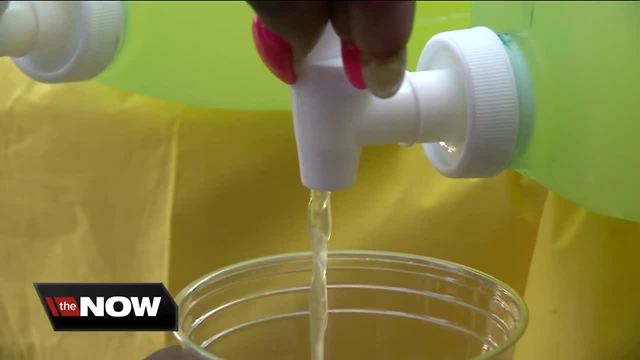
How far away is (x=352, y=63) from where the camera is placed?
36 centimetres

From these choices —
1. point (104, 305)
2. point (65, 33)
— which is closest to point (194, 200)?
point (104, 305)

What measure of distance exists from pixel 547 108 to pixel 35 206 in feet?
1.29

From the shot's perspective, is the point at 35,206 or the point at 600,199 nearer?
the point at 600,199

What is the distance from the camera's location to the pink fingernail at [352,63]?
1.17ft

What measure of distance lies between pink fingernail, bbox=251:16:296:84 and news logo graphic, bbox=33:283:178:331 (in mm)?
246

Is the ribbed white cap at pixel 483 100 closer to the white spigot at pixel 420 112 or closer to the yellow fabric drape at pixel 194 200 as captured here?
the white spigot at pixel 420 112

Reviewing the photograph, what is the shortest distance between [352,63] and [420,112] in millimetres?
72

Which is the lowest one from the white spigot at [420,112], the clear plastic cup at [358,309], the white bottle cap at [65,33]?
the clear plastic cup at [358,309]

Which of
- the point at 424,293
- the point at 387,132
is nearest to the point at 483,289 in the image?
the point at 424,293

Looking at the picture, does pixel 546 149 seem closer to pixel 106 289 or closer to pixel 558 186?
pixel 558 186

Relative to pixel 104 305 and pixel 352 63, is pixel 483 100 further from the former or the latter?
pixel 104 305

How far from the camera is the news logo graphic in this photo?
22.8 inches

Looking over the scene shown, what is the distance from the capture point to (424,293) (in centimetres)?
57

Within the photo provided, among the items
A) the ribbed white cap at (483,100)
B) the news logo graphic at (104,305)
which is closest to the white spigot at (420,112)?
the ribbed white cap at (483,100)
